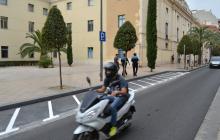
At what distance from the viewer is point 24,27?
44.3m

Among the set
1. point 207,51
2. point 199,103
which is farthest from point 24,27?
point 207,51

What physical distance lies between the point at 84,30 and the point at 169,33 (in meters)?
15.4

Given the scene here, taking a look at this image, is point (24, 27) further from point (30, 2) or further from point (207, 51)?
point (207, 51)

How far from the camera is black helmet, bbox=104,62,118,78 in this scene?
6533mm

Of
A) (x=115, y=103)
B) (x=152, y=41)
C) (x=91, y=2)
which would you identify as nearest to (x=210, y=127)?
(x=115, y=103)

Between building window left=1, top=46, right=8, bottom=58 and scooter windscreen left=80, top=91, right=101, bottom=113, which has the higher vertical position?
building window left=1, top=46, right=8, bottom=58

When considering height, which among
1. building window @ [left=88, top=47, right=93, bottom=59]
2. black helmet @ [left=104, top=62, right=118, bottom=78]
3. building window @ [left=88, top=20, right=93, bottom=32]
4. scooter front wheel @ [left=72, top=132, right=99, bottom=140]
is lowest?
scooter front wheel @ [left=72, top=132, right=99, bottom=140]

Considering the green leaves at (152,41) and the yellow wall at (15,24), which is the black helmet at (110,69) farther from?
the yellow wall at (15,24)

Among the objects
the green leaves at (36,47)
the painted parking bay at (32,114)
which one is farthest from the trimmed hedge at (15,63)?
the painted parking bay at (32,114)

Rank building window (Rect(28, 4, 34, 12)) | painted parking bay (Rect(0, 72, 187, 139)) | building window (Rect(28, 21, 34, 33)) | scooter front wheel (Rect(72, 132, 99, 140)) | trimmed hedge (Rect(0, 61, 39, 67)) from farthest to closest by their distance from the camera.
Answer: building window (Rect(28, 21, 34, 33)) < building window (Rect(28, 4, 34, 12)) < trimmed hedge (Rect(0, 61, 39, 67)) < painted parking bay (Rect(0, 72, 187, 139)) < scooter front wheel (Rect(72, 132, 99, 140))

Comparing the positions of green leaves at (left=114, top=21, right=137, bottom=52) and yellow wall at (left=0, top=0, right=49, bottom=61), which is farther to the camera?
yellow wall at (left=0, top=0, right=49, bottom=61)

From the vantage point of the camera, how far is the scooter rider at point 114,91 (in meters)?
6.27

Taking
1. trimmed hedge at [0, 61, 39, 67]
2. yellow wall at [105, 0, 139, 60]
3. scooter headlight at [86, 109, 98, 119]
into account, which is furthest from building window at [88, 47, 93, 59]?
scooter headlight at [86, 109, 98, 119]

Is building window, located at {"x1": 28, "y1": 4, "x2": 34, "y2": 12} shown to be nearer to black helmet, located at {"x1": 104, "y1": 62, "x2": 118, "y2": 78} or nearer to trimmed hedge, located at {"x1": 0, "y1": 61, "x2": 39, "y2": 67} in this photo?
trimmed hedge, located at {"x1": 0, "y1": 61, "x2": 39, "y2": 67}
